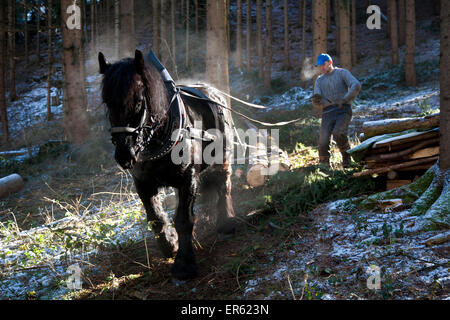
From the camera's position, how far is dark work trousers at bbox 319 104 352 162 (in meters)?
5.81

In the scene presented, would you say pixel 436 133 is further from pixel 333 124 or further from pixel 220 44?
pixel 220 44

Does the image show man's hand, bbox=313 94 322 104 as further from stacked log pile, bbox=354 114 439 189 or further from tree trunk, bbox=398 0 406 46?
tree trunk, bbox=398 0 406 46

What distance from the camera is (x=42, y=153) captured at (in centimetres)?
1076

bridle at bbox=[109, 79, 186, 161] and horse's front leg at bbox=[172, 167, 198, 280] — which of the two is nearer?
bridle at bbox=[109, 79, 186, 161]

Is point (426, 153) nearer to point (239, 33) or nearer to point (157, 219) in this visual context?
point (157, 219)

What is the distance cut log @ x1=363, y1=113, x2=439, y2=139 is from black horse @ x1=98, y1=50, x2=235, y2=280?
2.41 meters

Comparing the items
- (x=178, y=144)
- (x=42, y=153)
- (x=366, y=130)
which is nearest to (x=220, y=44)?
(x=366, y=130)

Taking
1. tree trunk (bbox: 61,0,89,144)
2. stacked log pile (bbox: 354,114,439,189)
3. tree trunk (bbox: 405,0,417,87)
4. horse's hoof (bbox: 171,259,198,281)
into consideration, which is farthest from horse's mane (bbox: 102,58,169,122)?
tree trunk (bbox: 405,0,417,87)

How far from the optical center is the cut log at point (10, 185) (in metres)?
8.35

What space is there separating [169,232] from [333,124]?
3707 millimetres

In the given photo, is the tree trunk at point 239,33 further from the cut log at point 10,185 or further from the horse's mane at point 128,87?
the horse's mane at point 128,87

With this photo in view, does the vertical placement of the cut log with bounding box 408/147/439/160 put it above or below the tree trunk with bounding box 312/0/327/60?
below
